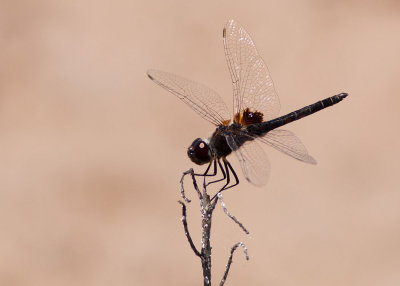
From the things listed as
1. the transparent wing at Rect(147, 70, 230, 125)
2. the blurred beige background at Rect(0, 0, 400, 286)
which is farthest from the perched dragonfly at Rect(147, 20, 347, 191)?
the blurred beige background at Rect(0, 0, 400, 286)

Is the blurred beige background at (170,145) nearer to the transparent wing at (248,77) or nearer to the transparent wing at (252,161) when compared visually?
the transparent wing at (248,77)

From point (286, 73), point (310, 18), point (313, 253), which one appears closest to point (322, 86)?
point (286, 73)

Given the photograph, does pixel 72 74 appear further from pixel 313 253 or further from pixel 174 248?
pixel 313 253

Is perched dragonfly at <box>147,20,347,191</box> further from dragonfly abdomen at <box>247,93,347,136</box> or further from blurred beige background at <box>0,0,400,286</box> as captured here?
blurred beige background at <box>0,0,400,286</box>

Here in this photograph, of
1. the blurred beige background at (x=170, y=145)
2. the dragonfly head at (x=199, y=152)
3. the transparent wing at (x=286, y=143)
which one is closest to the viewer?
the dragonfly head at (x=199, y=152)

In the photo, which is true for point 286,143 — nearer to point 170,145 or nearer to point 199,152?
point 199,152

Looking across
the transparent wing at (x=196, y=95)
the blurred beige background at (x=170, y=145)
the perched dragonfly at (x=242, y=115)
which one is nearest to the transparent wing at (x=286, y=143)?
the perched dragonfly at (x=242, y=115)

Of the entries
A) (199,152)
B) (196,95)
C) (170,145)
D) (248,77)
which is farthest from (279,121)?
(170,145)
